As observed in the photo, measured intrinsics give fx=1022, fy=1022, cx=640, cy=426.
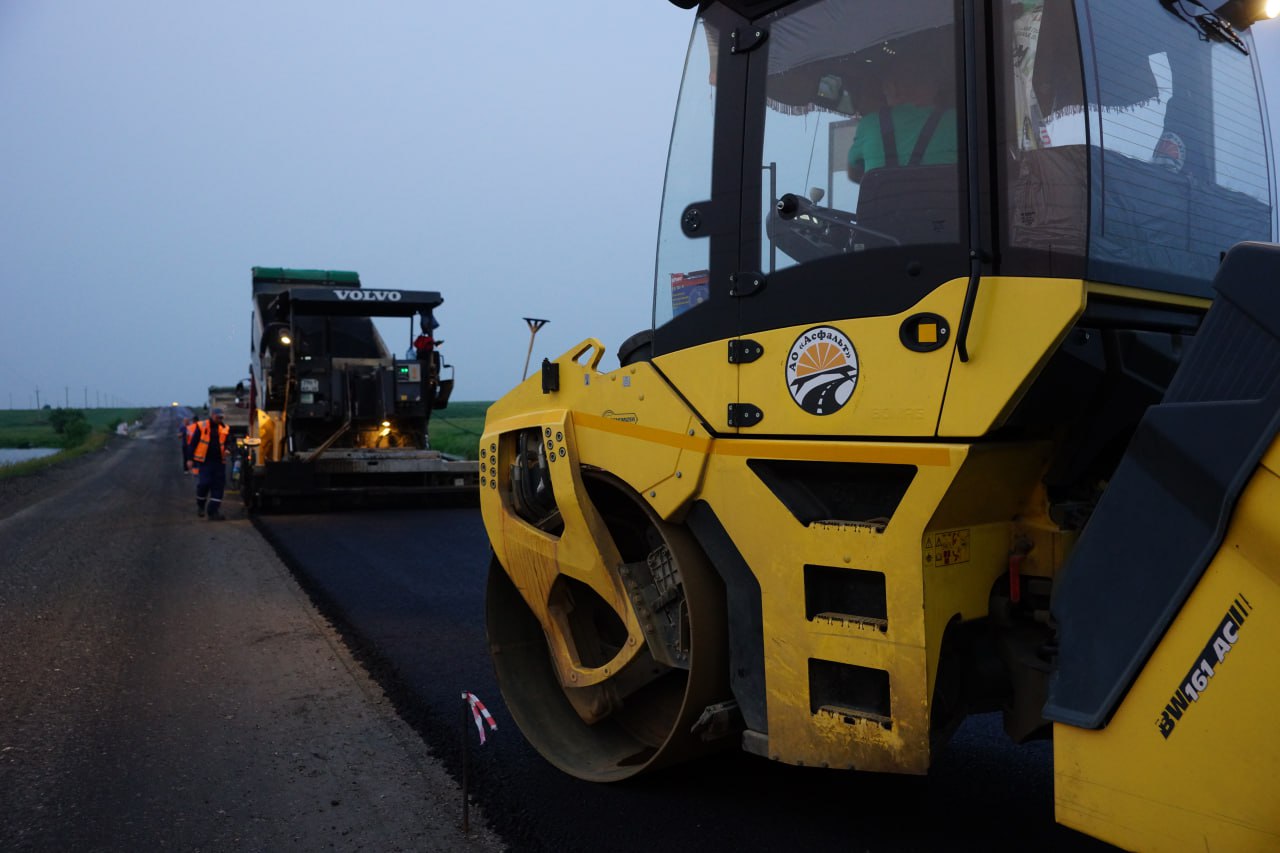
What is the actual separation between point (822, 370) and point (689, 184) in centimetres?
88

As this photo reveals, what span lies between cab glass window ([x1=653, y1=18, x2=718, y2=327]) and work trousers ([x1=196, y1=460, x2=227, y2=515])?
11.6 metres

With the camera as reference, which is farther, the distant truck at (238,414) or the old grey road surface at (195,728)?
the distant truck at (238,414)

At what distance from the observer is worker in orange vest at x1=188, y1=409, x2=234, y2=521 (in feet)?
44.1

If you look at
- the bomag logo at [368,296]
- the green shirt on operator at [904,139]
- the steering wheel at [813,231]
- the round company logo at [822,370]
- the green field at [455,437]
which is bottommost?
the green field at [455,437]

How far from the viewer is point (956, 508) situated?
259 cm

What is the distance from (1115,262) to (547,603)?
2.39 m

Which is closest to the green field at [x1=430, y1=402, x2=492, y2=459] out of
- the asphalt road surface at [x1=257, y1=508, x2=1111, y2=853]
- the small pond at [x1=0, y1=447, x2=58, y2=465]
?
the asphalt road surface at [x1=257, y1=508, x2=1111, y2=853]

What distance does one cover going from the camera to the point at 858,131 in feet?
9.58

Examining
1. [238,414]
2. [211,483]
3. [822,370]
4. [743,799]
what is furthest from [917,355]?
[238,414]

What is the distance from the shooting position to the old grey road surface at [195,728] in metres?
3.56

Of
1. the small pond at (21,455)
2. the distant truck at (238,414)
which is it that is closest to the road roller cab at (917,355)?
the distant truck at (238,414)

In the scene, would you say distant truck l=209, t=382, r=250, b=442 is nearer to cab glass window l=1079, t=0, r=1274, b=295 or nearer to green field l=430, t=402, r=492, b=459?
green field l=430, t=402, r=492, b=459

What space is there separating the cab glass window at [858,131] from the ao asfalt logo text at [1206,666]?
3.67 feet

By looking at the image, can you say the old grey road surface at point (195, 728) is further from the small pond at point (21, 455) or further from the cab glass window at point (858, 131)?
the small pond at point (21, 455)
